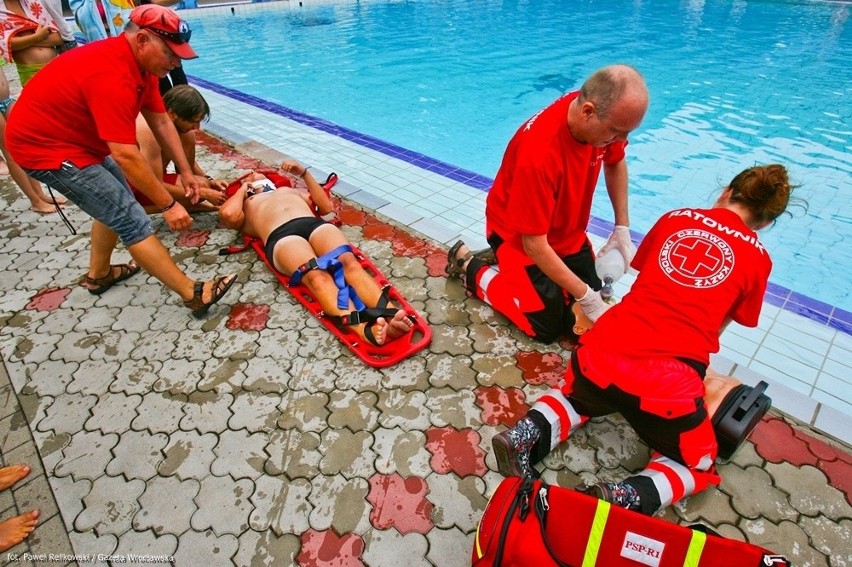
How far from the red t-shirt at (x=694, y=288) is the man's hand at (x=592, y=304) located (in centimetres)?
56

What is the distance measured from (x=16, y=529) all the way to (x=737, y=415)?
3.19 metres

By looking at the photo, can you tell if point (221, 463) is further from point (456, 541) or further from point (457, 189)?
point (457, 189)

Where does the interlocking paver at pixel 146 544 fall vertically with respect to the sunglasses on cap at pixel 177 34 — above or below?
below

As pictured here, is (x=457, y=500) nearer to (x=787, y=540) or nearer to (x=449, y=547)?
(x=449, y=547)

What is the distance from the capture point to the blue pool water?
5922 mm

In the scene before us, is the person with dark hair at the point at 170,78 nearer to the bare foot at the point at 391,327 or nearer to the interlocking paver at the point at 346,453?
the bare foot at the point at 391,327

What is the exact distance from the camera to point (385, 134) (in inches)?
309

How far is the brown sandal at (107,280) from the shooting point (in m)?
3.49

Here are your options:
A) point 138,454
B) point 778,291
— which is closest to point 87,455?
point 138,454

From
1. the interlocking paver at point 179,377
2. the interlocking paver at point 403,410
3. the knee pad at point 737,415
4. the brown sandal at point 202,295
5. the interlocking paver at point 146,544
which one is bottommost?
the interlocking paver at point 146,544

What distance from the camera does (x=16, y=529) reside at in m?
2.03

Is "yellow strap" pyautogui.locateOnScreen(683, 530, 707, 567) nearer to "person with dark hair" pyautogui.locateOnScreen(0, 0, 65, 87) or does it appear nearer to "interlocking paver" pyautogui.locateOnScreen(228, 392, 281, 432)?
"interlocking paver" pyautogui.locateOnScreen(228, 392, 281, 432)

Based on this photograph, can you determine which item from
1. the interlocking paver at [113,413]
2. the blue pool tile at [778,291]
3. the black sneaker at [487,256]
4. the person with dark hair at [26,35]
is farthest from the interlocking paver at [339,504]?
the person with dark hair at [26,35]

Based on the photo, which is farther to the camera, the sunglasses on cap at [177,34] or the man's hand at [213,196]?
the man's hand at [213,196]
